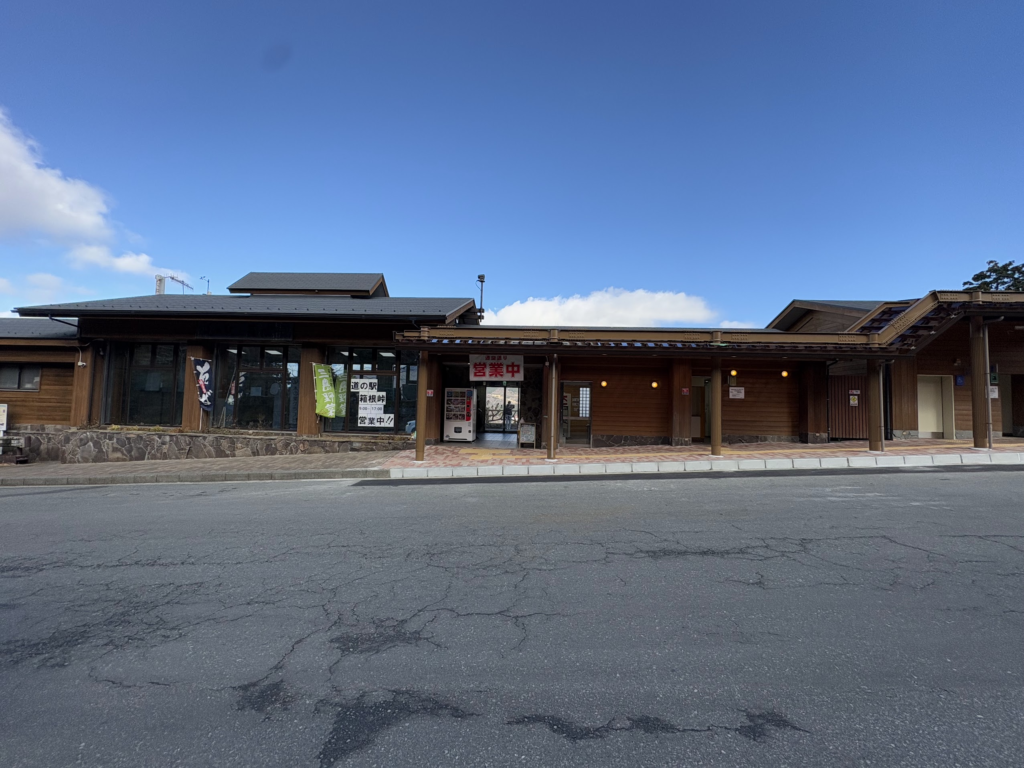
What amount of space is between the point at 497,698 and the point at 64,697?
8.01ft

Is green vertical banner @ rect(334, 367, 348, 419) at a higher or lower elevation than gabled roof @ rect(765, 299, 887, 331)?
lower

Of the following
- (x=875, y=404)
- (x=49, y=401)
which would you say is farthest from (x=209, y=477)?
(x=875, y=404)

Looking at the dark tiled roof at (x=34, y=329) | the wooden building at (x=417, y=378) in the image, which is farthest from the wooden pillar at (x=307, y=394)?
the dark tiled roof at (x=34, y=329)

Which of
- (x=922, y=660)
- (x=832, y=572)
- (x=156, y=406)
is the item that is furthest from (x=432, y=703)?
(x=156, y=406)

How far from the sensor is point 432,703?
2680 millimetres

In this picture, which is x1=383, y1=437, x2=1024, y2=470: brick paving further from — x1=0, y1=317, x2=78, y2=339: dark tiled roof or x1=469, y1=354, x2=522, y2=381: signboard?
x1=0, y1=317, x2=78, y2=339: dark tiled roof

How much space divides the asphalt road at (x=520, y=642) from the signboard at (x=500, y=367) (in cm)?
800

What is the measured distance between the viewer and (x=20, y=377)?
1808 centimetres

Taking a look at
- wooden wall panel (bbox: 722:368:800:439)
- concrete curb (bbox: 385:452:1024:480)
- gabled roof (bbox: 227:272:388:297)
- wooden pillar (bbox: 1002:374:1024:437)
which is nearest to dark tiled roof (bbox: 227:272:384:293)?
gabled roof (bbox: 227:272:388:297)

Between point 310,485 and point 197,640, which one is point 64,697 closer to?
point 197,640

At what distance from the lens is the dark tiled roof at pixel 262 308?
1561 cm

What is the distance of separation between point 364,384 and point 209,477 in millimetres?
5733

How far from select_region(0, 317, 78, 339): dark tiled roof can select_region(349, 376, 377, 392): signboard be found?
993 centimetres

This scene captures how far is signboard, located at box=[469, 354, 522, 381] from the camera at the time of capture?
14.3m
